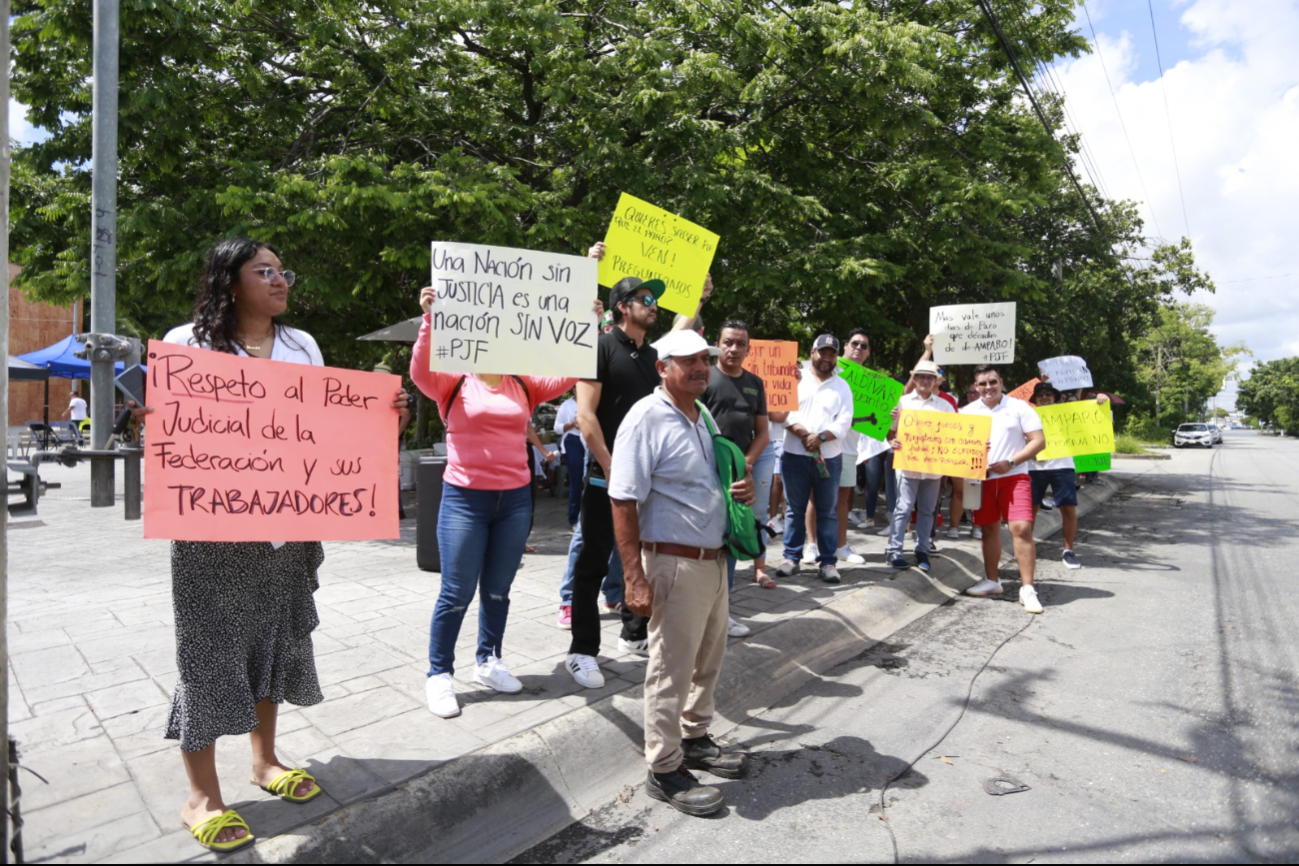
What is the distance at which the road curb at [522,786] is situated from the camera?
2785mm

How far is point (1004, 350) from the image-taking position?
8.59 metres

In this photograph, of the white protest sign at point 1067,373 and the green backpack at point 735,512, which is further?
the white protest sign at point 1067,373

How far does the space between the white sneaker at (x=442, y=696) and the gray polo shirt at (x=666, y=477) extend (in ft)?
4.08

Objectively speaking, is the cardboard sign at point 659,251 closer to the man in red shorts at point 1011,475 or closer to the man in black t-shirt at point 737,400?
the man in black t-shirt at point 737,400

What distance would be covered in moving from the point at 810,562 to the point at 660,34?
7135 millimetres

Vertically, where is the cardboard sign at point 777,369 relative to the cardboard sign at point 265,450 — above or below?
above

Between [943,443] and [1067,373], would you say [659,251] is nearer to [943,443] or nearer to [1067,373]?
[943,443]

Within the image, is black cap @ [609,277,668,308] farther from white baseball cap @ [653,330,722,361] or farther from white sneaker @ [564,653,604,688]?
white sneaker @ [564,653,604,688]

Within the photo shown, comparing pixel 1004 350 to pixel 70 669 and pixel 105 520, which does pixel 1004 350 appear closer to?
pixel 70 669

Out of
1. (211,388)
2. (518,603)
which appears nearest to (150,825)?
(211,388)

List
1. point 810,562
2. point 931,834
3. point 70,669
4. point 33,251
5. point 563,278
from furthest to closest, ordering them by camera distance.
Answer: point 33,251 → point 810,562 → point 70,669 → point 563,278 → point 931,834

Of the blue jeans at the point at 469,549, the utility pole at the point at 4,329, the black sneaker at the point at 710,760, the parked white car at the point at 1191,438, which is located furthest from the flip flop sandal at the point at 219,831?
the parked white car at the point at 1191,438

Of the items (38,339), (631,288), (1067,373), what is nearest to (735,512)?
(631,288)

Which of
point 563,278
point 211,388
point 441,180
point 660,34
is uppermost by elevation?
point 660,34
